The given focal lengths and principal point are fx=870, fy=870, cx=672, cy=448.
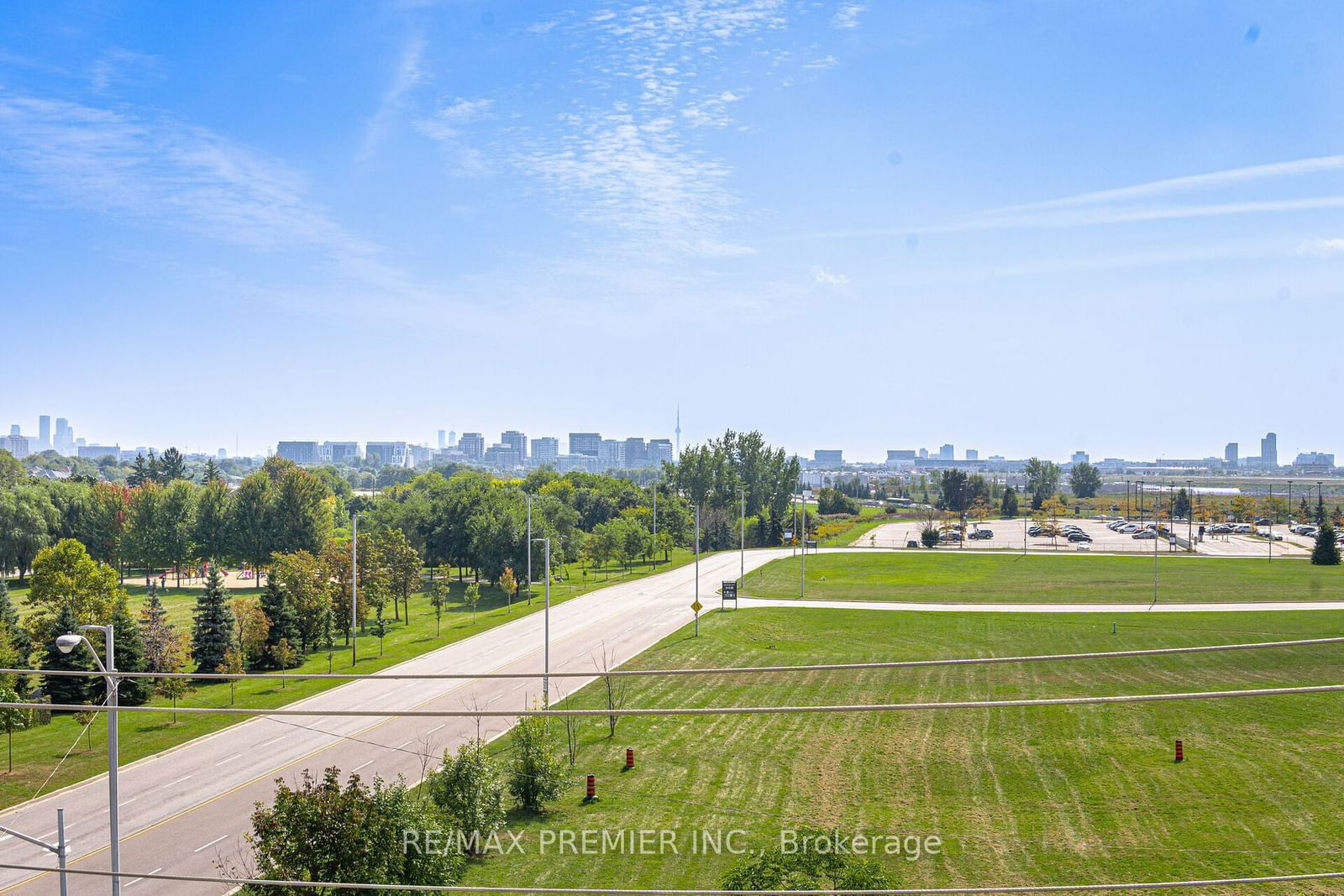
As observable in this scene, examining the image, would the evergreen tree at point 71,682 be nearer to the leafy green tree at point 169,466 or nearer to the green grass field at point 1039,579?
the green grass field at point 1039,579

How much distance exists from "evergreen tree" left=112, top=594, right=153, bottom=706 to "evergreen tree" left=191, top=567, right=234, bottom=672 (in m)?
2.16

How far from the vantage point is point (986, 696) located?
80.5 feet

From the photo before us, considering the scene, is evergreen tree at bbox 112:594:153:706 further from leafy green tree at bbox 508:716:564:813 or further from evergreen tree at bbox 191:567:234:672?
leafy green tree at bbox 508:716:564:813

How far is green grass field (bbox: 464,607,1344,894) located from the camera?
1430 cm

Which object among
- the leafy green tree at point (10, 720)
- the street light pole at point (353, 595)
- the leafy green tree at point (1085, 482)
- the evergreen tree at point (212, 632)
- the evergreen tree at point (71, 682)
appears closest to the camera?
the leafy green tree at point (10, 720)

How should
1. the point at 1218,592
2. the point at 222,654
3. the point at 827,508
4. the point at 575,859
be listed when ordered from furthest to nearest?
the point at 827,508 < the point at 1218,592 < the point at 222,654 < the point at 575,859

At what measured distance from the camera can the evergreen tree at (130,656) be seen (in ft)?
81.5

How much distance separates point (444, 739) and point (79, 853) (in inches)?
295

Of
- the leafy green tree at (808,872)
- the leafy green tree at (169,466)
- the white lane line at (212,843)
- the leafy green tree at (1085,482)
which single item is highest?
the leafy green tree at (169,466)

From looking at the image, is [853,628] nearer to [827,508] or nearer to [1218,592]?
[1218,592]

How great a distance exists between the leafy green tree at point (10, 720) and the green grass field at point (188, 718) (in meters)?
0.16

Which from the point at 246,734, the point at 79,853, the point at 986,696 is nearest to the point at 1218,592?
the point at 986,696

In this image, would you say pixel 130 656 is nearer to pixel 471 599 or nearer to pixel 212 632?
pixel 212 632

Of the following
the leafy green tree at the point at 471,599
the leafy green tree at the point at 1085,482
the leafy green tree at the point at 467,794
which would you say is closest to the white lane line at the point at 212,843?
the leafy green tree at the point at 467,794
